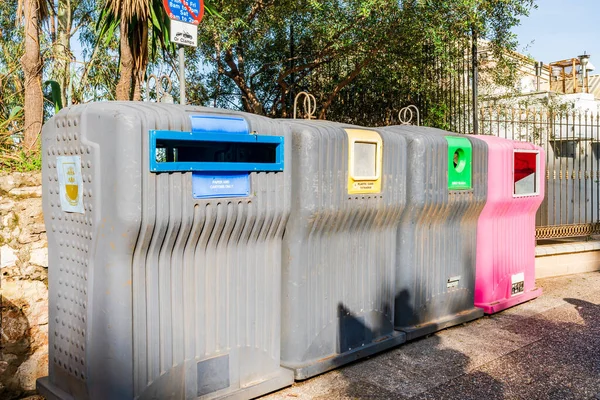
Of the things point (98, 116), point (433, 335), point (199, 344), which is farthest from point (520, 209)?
point (98, 116)

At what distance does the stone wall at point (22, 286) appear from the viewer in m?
3.25

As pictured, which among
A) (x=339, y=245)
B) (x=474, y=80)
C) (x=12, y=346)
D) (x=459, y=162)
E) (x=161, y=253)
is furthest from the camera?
(x=474, y=80)

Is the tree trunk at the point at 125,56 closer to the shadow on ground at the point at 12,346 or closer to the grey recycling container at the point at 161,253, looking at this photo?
the grey recycling container at the point at 161,253

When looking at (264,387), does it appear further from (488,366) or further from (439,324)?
(439,324)

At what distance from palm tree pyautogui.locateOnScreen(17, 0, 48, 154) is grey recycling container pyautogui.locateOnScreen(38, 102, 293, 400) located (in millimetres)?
1728

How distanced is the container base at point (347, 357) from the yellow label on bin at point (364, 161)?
3.48 feet

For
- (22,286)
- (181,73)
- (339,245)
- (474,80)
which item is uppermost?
(474,80)

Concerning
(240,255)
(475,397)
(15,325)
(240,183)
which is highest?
(240,183)

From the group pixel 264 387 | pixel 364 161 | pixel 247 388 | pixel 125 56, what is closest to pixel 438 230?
pixel 364 161

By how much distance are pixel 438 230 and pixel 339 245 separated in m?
1.15

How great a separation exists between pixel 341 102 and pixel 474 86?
8.51ft

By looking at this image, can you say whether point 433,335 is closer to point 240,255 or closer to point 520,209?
point 520,209

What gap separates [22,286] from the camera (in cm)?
332

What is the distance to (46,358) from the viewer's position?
339 centimetres
